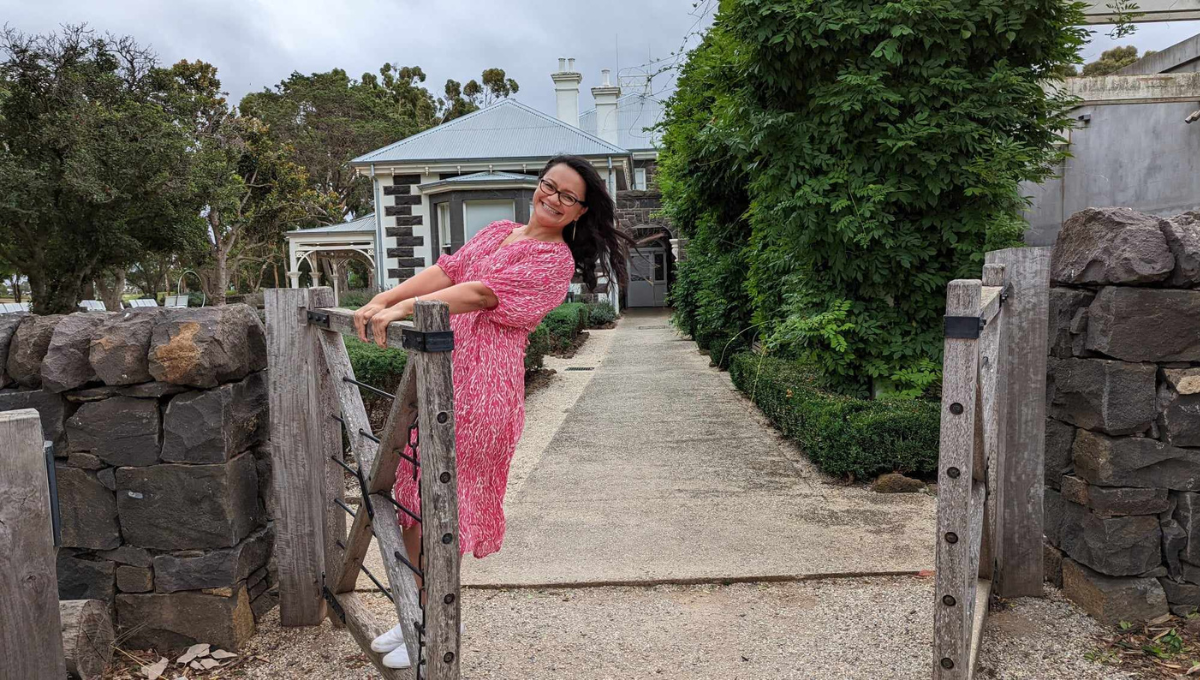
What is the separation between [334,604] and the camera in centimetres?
313

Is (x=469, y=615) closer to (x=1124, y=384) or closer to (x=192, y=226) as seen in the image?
(x=1124, y=384)

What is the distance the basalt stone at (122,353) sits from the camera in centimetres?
289

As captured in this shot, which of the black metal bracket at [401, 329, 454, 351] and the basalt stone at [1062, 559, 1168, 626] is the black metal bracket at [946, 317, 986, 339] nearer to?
the black metal bracket at [401, 329, 454, 351]

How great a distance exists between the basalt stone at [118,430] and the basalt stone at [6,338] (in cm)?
32

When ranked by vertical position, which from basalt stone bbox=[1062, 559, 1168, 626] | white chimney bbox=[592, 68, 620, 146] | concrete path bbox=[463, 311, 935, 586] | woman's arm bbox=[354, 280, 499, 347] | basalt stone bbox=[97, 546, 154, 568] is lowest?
concrete path bbox=[463, 311, 935, 586]

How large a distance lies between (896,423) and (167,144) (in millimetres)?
16354

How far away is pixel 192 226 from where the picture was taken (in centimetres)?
1836

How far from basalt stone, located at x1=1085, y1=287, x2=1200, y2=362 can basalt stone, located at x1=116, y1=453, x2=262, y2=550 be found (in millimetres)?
3421

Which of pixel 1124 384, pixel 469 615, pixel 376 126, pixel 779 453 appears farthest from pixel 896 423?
pixel 376 126

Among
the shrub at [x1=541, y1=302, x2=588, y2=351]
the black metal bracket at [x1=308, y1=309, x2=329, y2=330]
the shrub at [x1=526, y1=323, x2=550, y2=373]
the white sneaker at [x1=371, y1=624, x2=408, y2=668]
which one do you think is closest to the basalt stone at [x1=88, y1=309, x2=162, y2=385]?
the black metal bracket at [x1=308, y1=309, x2=329, y2=330]

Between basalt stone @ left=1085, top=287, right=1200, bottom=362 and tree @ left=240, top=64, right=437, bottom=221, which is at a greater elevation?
tree @ left=240, top=64, right=437, bottom=221

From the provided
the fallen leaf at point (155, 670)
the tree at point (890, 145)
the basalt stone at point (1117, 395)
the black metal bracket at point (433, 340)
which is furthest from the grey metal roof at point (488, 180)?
the black metal bracket at point (433, 340)

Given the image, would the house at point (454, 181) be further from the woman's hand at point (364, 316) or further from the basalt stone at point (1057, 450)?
the woman's hand at point (364, 316)

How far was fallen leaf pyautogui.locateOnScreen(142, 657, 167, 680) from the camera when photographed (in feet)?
9.41
